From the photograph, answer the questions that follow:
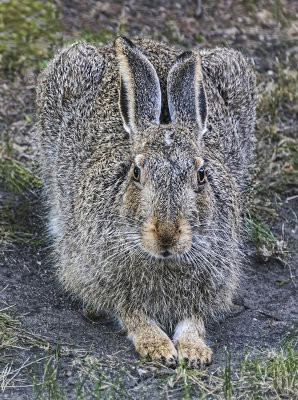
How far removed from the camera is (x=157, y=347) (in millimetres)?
6164

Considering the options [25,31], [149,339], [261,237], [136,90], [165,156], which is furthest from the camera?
[25,31]

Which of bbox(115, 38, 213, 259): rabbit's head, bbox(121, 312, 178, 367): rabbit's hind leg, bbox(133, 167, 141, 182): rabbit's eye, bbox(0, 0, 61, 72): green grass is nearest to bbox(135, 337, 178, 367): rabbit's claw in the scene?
bbox(121, 312, 178, 367): rabbit's hind leg

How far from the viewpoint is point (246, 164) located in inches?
330

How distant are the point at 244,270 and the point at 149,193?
2.28 meters

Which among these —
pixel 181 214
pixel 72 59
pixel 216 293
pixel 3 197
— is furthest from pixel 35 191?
pixel 181 214

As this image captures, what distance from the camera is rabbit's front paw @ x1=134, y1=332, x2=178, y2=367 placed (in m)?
6.05

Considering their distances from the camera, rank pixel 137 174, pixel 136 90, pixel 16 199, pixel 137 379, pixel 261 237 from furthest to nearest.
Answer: pixel 16 199 → pixel 261 237 → pixel 136 90 → pixel 137 174 → pixel 137 379

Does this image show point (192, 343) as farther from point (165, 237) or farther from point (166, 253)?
point (165, 237)

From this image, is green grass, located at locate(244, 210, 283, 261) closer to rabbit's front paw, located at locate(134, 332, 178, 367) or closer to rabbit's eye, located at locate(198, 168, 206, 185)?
rabbit's front paw, located at locate(134, 332, 178, 367)

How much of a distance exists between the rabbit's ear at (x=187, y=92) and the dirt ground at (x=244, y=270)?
5.23 ft

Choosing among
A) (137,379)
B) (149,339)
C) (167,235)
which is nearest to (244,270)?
(149,339)

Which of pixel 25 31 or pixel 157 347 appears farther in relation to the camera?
pixel 25 31

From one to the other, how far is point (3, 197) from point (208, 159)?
8.00 feet

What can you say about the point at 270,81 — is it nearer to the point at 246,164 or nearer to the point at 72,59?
the point at 246,164
